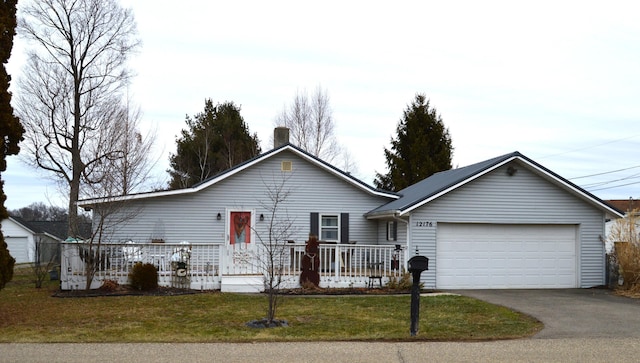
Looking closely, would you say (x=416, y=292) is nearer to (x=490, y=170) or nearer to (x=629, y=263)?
(x=490, y=170)

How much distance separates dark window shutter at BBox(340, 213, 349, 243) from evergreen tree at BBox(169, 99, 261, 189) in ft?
59.9

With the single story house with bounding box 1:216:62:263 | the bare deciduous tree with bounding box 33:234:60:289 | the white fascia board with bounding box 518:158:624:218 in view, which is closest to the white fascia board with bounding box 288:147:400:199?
the white fascia board with bounding box 518:158:624:218

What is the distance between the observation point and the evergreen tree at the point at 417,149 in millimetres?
40844

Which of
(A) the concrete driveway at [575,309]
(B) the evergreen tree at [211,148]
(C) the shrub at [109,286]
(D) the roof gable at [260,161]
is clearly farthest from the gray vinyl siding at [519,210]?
(B) the evergreen tree at [211,148]

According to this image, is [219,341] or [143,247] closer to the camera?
[219,341]

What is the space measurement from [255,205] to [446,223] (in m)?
6.72

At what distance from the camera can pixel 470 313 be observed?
1362 centimetres

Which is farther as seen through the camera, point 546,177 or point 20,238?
A: point 20,238

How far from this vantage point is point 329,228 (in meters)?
22.9

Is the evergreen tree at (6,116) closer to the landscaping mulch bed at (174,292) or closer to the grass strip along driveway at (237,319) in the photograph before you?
the grass strip along driveway at (237,319)

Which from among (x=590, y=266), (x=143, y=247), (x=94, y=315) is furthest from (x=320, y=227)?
(x=94, y=315)

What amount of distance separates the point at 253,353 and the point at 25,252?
44766mm

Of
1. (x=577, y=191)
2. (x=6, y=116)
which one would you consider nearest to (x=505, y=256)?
(x=577, y=191)

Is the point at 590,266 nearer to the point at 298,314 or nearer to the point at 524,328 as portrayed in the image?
the point at 524,328
